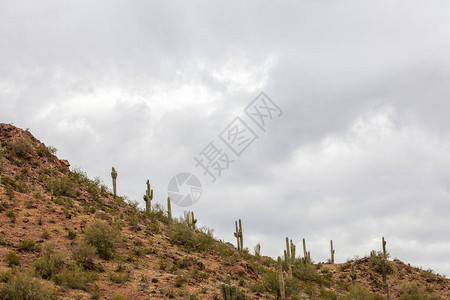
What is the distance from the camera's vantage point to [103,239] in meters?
19.2

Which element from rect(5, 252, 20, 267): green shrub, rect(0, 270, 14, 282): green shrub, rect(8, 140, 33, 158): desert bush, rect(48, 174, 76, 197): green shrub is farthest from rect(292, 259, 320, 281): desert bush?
rect(8, 140, 33, 158): desert bush

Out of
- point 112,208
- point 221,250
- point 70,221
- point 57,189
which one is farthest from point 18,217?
point 221,250

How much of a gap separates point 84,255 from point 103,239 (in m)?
2.06

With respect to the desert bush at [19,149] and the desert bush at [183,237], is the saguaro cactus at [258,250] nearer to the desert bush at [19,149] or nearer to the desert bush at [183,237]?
the desert bush at [183,237]

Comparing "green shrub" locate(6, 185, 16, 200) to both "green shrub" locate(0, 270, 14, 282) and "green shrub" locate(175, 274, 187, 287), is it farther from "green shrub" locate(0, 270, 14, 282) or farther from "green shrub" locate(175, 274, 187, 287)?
"green shrub" locate(175, 274, 187, 287)

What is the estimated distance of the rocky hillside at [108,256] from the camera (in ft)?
50.1

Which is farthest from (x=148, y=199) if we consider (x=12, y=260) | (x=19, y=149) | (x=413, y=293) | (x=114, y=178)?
(x=413, y=293)

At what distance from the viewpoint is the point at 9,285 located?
41.0 ft

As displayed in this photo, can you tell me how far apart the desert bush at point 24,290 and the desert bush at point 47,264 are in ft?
6.24

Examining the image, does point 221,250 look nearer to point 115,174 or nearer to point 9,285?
point 115,174

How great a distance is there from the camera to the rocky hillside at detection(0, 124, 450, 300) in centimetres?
1527

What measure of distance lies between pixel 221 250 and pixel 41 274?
46.6ft

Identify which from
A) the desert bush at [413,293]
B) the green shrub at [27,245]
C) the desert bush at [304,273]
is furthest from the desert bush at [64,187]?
the desert bush at [413,293]

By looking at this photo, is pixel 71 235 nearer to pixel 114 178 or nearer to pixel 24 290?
pixel 24 290
